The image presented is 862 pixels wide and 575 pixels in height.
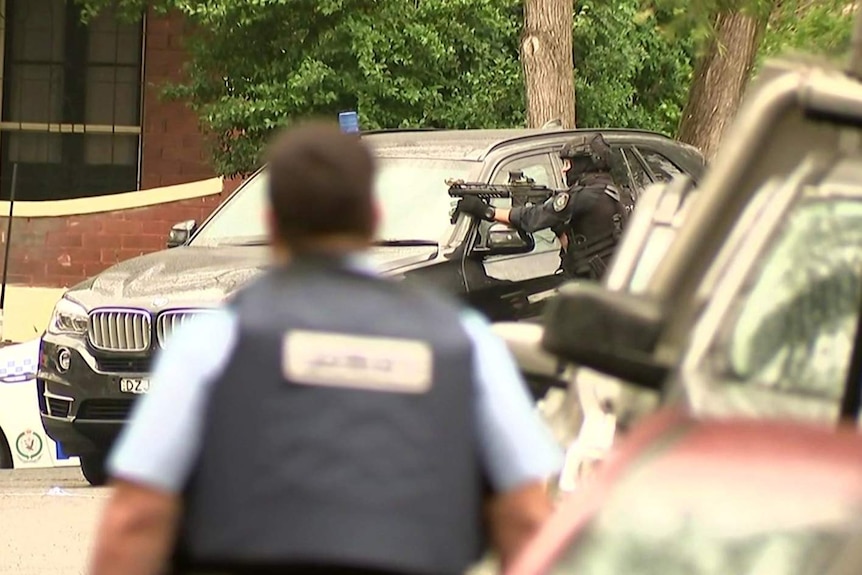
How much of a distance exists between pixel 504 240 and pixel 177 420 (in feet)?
21.1

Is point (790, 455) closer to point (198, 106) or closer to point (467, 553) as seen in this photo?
point (467, 553)

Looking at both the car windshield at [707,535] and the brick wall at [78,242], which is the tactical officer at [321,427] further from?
the brick wall at [78,242]

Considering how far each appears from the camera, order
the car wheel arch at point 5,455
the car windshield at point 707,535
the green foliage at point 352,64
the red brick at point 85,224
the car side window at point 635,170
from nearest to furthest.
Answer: the car windshield at point 707,535, the car side window at point 635,170, the car wheel arch at point 5,455, the green foliage at point 352,64, the red brick at point 85,224

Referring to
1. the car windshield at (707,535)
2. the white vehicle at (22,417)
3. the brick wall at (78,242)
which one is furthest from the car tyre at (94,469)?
the car windshield at (707,535)

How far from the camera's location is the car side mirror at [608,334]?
121 inches

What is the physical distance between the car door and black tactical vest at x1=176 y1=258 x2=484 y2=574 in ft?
20.6

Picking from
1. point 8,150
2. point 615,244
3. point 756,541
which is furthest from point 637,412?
point 8,150

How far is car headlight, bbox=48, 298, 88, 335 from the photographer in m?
9.42

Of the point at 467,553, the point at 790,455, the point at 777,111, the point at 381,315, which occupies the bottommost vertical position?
the point at 467,553

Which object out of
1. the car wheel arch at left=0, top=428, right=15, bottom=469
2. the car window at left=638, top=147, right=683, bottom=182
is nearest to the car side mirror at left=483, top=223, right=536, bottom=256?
the car window at left=638, top=147, right=683, bottom=182

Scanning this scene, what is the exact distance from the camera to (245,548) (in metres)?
2.75

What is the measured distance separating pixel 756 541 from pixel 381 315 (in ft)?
2.48

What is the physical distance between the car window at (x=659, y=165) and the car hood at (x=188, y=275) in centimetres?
195

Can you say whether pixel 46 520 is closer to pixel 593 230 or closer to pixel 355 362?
pixel 593 230
